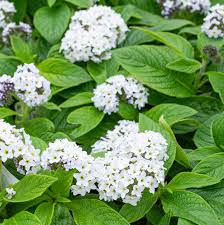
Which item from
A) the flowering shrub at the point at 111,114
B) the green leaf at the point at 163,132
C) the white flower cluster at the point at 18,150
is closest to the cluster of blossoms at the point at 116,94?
the flowering shrub at the point at 111,114

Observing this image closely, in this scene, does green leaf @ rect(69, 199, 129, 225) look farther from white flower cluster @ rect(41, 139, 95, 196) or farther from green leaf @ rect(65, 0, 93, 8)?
green leaf @ rect(65, 0, 93, 8)

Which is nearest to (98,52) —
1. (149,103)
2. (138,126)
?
(149,103)

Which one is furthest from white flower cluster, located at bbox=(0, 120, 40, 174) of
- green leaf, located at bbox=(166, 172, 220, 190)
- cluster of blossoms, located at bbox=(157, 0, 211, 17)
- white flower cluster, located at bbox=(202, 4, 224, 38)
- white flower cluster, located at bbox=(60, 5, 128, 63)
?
cluster of blossoms, located at bbox=(157, 0, 211, 17)

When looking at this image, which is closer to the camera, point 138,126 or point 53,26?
point 138,126

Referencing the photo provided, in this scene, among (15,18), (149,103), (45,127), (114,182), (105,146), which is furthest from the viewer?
(15,18)

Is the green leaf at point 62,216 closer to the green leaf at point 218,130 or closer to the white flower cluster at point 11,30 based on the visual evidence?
the green leaf at point 218,130

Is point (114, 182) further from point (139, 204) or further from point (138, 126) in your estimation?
point (138, 126)

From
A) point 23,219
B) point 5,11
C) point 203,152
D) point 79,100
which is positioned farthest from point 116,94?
point 5,11
